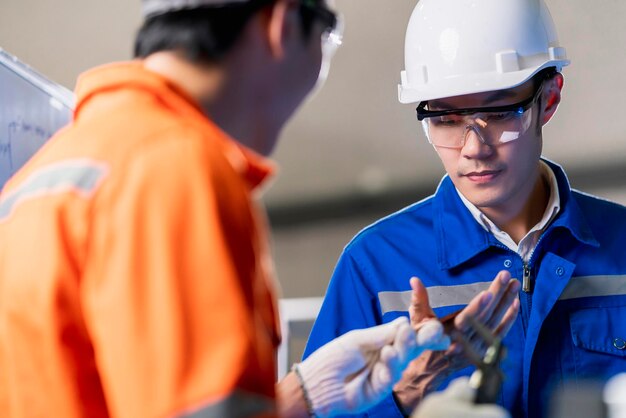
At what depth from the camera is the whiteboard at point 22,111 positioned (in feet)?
6.07

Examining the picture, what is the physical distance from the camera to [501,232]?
7.30 ft

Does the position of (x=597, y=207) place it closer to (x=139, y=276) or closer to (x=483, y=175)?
(x=483, y=175)

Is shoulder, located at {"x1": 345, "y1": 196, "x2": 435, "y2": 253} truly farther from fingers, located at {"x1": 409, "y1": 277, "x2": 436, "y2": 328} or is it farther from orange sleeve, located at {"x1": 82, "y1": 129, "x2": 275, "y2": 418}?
orange sleeve, located at {"x1": 82, "y1": 129, "x2": 275, "y2": 418}

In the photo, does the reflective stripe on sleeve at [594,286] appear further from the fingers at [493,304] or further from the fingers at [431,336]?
the fingers at [431,336]

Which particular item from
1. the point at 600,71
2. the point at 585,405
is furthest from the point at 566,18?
the point at 585,405

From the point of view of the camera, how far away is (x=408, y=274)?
7.38 ft

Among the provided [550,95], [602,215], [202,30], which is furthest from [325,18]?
[602,215]

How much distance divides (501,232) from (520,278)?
0.14 meters

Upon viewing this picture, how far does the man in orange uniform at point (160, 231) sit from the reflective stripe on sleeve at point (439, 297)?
1209mm

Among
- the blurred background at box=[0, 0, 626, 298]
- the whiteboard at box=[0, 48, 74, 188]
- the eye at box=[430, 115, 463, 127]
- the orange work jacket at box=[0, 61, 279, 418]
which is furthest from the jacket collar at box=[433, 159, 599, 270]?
the blurred background at box=[0, 0, 626, 298]

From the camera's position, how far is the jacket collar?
7.18ft

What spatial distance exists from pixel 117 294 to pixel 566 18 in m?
3.55

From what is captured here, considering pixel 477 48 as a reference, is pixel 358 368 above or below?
below

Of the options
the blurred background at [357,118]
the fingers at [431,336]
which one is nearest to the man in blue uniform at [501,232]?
the fingers at [431,336]
